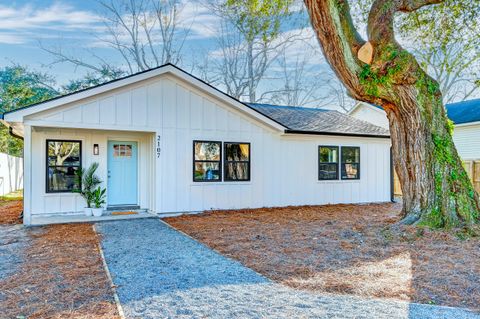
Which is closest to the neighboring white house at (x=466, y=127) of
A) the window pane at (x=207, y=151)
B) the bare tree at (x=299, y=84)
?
the bare tree at (x=299, y=84)

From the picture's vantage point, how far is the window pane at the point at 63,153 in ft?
28.9

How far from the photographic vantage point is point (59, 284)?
13.0ft

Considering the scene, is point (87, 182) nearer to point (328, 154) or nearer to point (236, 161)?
point (236, 161)

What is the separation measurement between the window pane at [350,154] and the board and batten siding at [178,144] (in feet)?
0.98

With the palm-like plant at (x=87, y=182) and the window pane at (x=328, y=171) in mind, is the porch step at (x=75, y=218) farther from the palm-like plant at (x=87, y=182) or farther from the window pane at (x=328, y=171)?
the window pane at (x=328, y=171)

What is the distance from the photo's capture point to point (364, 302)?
3.46 m

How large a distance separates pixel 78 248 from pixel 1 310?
2516 mm

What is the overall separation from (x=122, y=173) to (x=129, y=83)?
8.82ft

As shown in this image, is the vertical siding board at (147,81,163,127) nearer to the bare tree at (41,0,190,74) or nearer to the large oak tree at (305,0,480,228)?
the large oak tree at (305,0,480,228)

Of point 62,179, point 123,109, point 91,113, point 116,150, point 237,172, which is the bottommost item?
point 62,179

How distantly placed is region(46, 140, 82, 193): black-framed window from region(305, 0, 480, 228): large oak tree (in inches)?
267

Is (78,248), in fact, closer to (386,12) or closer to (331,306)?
(331,306)

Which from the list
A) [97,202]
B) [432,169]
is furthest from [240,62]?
[432,169]

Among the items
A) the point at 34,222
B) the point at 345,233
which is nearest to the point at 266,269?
the point at 345,233
